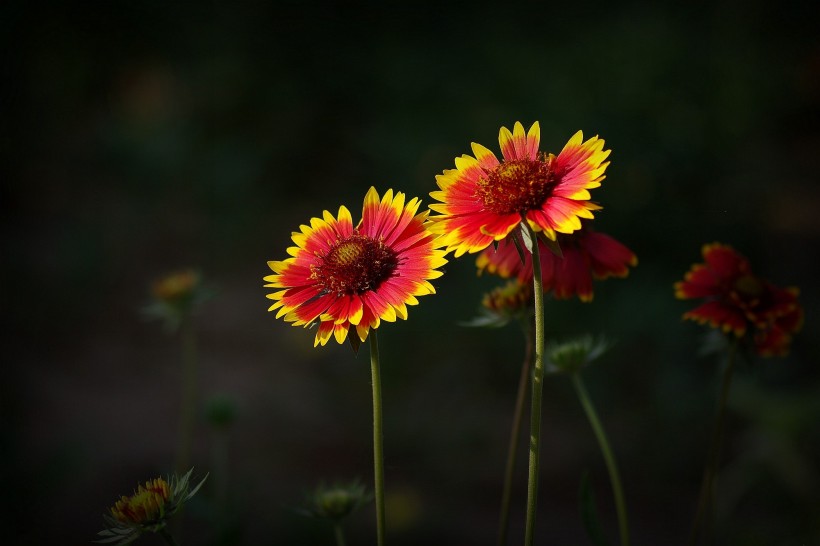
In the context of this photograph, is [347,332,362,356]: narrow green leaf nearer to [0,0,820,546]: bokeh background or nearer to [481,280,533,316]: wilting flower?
[481,280,533,316]: wilting flower

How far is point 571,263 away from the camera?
728mm

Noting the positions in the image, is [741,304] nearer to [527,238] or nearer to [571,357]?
[571,357]

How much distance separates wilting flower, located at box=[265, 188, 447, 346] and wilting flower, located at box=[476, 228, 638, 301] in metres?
0.10

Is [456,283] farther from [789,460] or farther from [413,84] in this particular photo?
[789,460]

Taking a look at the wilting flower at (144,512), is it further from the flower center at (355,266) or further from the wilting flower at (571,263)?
the wilting flower at (571,263)

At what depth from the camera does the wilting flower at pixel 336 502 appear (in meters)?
0.71

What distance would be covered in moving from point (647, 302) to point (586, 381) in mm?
246

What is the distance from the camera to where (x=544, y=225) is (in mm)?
559

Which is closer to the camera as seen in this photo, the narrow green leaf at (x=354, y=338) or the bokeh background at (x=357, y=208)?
the narrow green leaf at (x=354, y=338)

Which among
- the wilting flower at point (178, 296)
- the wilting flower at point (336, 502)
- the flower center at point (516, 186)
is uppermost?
the wilting flower at point (178, 296)

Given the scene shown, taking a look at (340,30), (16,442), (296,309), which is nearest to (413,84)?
(340,30)

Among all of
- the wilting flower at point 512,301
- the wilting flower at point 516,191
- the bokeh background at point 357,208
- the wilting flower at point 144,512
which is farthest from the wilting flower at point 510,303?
the bokeh background at point 357,208

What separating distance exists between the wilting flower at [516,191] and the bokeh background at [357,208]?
0.58 m

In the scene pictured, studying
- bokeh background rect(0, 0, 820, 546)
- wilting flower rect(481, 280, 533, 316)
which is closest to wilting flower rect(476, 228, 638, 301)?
wilting flower rect(481, 280, 533, 316)
